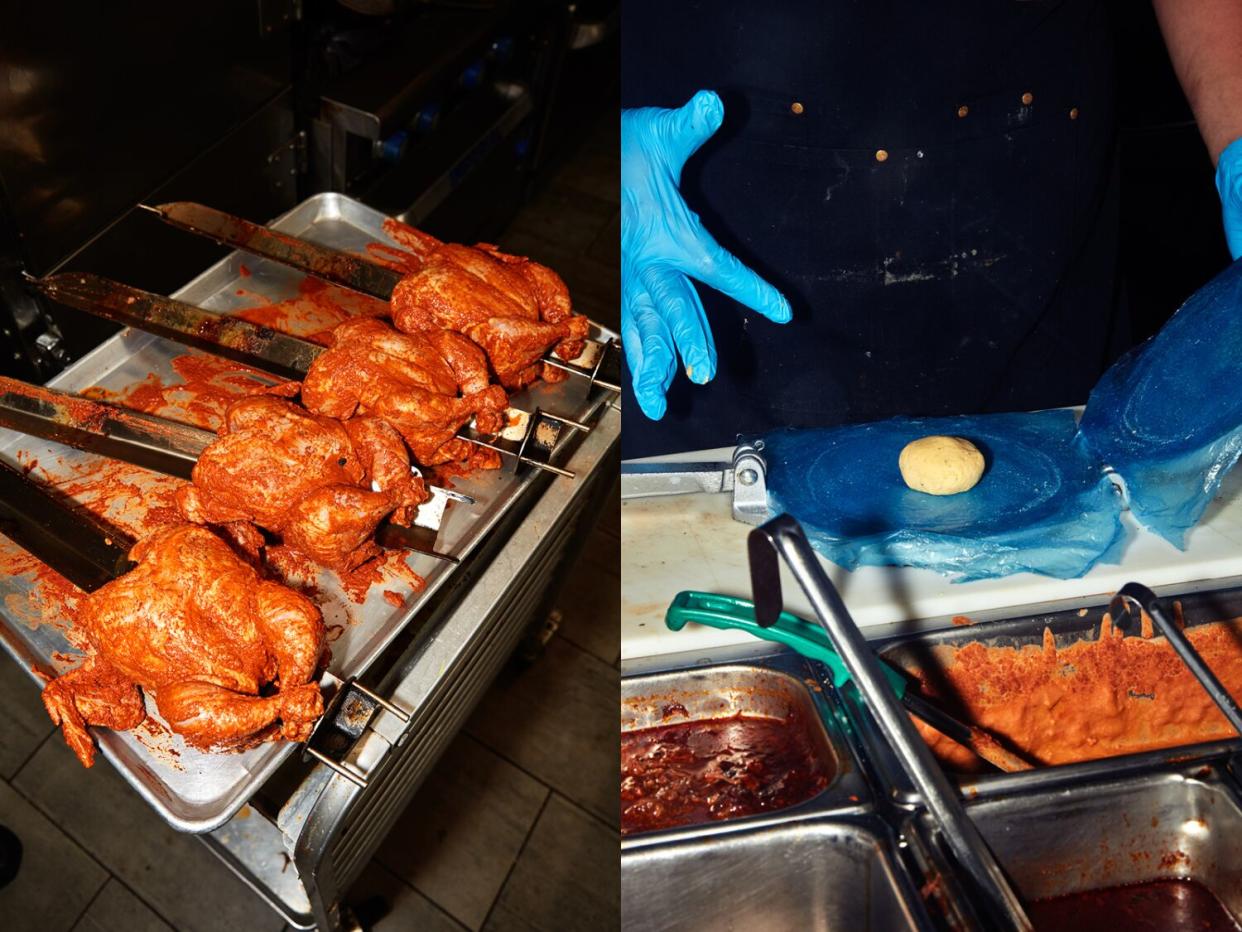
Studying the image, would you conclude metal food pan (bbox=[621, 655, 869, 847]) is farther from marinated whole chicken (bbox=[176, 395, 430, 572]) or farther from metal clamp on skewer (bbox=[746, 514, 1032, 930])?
marinated whole chicken (bbox=[176, 395, 430, 572])

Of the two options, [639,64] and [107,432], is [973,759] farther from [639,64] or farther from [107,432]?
[107,432]

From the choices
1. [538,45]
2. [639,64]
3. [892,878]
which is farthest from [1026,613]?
[538,45]

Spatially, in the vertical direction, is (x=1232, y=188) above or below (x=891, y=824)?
above

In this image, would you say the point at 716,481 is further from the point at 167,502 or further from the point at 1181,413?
the point at 167,502

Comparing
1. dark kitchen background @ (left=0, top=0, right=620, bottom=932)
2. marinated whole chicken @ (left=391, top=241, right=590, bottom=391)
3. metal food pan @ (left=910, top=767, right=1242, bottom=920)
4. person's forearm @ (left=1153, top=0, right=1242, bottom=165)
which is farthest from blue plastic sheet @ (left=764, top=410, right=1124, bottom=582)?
dark kitchen background @ (left=0, top=0, right=620, bottom=932)

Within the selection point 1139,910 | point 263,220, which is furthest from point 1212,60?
point 263,220

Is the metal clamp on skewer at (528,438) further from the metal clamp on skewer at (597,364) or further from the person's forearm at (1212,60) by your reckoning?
the person's forearm at (1212,60)
